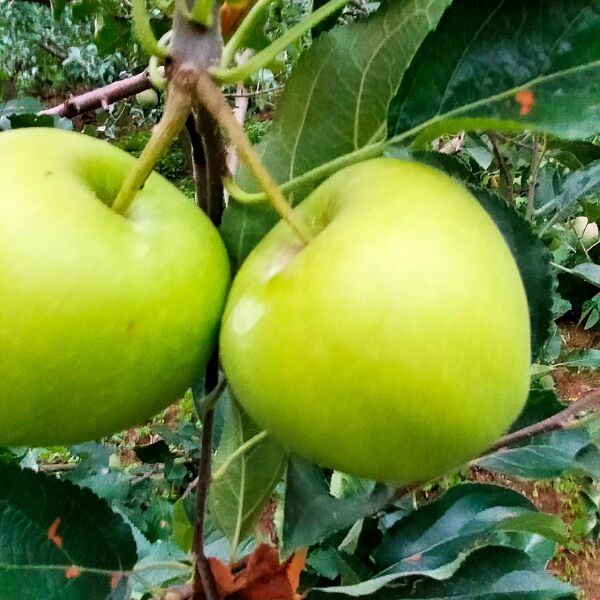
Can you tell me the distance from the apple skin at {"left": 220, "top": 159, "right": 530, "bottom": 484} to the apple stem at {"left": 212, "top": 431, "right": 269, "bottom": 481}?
0.23m

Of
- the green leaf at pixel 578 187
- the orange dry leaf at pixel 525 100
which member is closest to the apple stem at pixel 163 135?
the orange dry leaf at pixel 525 100

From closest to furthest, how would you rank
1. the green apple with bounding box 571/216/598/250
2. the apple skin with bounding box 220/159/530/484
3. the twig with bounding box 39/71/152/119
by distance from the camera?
the apple skin with bounding box 220/159/530/484, the twig with bounding box 39/71/152/119, the green apple with bounding box 571/216/598/250

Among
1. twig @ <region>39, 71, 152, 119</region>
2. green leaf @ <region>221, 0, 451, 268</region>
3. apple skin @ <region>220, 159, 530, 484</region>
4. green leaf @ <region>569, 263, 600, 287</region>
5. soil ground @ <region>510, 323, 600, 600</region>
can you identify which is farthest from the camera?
soil ground @ <region>510, 323, 600, 600</region>

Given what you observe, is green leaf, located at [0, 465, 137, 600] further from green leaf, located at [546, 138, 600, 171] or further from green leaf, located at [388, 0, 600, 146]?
green leaf, located at [546, 138, 600, 171]

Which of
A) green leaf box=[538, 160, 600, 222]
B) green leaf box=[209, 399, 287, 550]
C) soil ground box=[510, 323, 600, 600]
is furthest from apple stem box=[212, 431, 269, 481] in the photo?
soil ground box=[510, 323, 600, 600]

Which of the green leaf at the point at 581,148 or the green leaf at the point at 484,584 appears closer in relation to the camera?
the green leaf at the point at 484,584

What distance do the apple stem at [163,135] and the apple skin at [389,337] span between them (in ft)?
0.23

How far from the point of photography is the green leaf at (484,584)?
1.83 feet

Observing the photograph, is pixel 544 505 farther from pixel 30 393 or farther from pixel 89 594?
pixel 30 393

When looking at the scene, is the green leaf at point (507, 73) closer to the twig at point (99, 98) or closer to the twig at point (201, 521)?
the twig at point (201, 521)

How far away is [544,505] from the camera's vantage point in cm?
210

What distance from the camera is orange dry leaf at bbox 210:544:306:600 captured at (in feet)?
1.67

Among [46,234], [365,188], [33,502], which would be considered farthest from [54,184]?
[33,502]

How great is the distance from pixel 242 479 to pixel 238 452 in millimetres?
36
